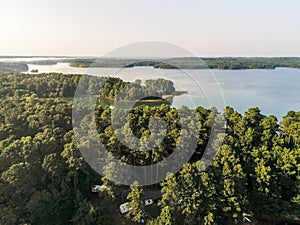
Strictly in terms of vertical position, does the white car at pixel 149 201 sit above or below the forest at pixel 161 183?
below

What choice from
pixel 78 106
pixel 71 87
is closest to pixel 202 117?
pixel 78 106

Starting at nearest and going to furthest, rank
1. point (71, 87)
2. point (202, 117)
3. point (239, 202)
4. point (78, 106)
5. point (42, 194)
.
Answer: point (42, 194)
point (239, 202)
point (202, 117)
point (78, 106)
point (71, 87)

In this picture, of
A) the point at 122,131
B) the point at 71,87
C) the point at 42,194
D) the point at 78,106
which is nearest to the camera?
the point at 42,194

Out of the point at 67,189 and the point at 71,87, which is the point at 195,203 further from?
the point at 71,87

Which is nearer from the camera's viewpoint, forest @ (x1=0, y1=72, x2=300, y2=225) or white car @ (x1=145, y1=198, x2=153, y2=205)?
forest @ (x1=0, y1=72, x2=300, y2=225)

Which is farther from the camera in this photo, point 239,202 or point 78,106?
point 78,106

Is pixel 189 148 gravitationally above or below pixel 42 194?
above

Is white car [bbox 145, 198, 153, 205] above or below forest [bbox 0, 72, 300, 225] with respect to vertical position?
below

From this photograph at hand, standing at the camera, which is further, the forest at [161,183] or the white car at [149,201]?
the white car at [149,201]
